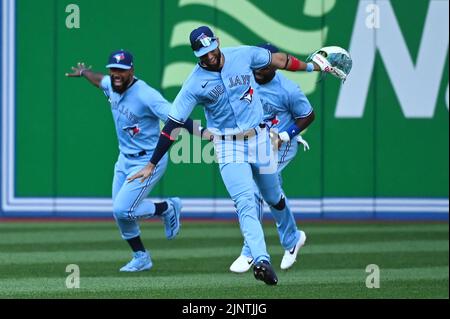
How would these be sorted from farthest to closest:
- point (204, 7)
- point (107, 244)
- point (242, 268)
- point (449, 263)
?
1. point (204, 7)
2. point (107, 244)
3. point (449, 263)
4. point (242, 268)

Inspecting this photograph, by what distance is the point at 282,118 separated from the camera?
1302cm

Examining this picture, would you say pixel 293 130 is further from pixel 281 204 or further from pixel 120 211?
pixel 120 211

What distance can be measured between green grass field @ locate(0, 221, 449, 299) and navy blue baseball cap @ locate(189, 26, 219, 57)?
2.14 meters

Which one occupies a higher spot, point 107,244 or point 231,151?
point 231,151

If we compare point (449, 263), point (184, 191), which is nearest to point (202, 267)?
point (449, 263)

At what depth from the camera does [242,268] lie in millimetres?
12438

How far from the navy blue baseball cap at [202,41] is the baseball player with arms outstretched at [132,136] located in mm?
1758

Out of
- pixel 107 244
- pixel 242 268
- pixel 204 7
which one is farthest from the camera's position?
pixel 204 7

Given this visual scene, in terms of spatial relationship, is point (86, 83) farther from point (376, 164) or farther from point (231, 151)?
point (231, 151)

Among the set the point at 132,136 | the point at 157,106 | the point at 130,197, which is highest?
the point at 157,106

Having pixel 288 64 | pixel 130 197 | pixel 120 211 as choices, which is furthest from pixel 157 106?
pixel 288 64

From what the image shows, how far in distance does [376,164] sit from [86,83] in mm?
4680

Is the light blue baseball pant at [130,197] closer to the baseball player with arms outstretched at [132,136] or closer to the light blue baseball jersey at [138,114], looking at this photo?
the baseball player with arms outstretched at [132,136]

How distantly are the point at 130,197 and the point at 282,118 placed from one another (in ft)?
6.24
